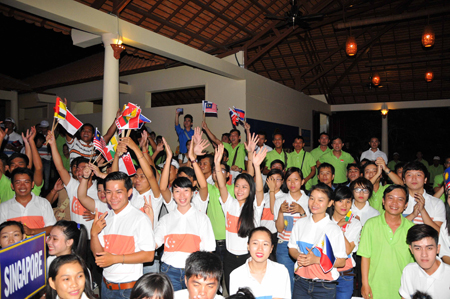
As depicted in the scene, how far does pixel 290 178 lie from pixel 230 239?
3.44ft

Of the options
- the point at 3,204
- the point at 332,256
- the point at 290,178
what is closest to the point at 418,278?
the point at 332,256

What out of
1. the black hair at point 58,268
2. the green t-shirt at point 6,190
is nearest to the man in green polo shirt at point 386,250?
the black hair at point 58,268

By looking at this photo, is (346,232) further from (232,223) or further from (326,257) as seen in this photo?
(232,223)

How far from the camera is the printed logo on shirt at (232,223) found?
341cm

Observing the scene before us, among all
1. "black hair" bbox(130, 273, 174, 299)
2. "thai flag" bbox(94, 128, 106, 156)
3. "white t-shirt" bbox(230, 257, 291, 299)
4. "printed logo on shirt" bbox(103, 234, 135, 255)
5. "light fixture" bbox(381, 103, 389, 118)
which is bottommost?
"white t-shirt" bbox(230, 257, 291, 299)

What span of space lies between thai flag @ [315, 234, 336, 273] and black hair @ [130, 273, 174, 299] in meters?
1.27

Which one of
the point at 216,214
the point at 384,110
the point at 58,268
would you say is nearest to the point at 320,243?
the point at 216,214

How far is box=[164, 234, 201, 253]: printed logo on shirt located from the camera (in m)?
2.93

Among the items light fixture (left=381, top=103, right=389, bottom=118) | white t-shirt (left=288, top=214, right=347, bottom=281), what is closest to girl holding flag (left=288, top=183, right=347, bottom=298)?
white t-shirt (left=288, top=214, right=347, bottom=281)

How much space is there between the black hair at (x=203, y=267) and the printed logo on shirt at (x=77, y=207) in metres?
2.02

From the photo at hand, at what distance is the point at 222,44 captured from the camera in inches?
386

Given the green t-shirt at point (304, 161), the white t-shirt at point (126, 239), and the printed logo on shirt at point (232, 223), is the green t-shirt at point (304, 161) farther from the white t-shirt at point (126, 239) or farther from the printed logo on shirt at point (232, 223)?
the white t-shirt at point (126, 239)

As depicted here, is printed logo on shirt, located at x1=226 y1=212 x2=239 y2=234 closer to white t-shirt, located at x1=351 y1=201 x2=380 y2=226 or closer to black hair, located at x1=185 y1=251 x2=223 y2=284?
black hair, located at x1=185 y1=251 x2=223 y2=284

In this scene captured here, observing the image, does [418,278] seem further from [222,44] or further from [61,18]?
[222,44]
